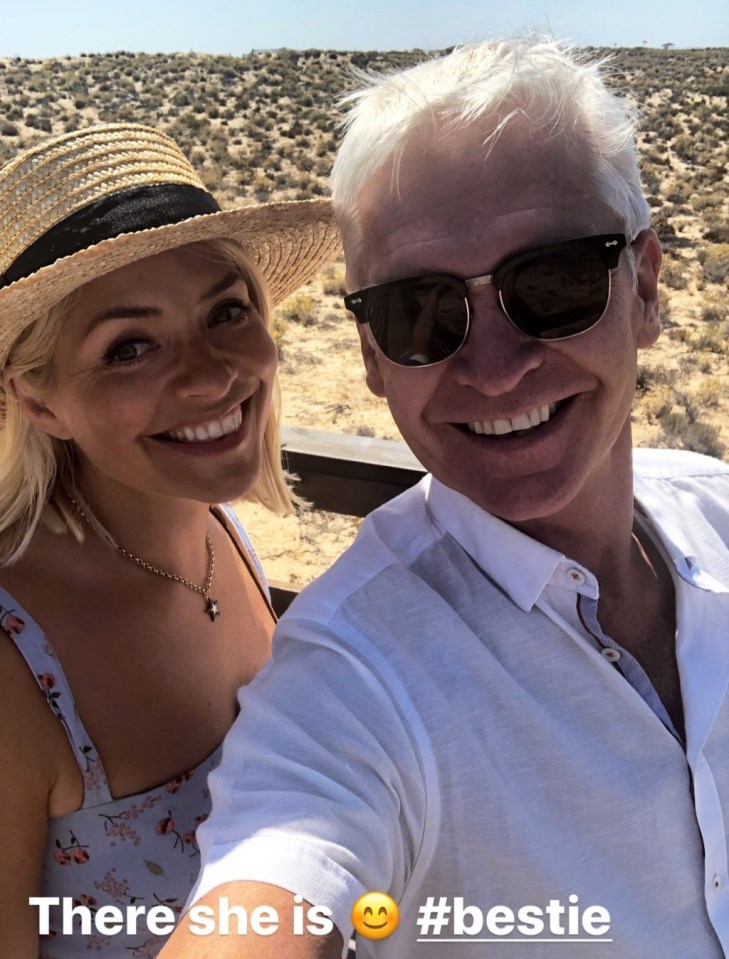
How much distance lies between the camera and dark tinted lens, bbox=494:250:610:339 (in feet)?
4.34

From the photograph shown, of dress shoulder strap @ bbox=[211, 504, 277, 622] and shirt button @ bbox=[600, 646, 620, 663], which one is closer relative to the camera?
shirt button @ bbox=[600, 646, 620, 663]

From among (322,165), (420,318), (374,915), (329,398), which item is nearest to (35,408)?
(420,318)

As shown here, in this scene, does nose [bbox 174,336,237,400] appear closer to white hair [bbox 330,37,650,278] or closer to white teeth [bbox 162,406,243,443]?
white teeth [bbox 162,406,243,443]

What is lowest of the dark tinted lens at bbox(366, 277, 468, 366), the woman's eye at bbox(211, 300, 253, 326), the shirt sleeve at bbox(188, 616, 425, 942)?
the shirt sleeve at bbox(188, 616, 425, 942)

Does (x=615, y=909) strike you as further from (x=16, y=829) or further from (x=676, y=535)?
(x=16, y=829)

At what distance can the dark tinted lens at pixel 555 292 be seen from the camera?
4.34ft

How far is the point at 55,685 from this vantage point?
1.51 meters

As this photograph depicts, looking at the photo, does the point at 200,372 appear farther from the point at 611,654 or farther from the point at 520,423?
the point at 611,654

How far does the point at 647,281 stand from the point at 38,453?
1297 millimetres

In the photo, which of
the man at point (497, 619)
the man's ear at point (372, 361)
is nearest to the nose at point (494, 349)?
the man at point (497, 619)

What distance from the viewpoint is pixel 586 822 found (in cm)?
122

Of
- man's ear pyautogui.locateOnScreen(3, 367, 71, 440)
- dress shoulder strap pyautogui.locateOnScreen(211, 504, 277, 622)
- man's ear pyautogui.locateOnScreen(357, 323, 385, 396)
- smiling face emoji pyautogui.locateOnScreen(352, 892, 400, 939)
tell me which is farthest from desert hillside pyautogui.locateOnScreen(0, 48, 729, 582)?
A: smiling face emoji pyautogui.locateOnScreen(352, 892, 400, 939)

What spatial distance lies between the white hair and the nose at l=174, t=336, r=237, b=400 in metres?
Result: 0.37

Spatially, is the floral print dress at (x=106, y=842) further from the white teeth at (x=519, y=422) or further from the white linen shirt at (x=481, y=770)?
the white teeth at (x=519, y=422)
